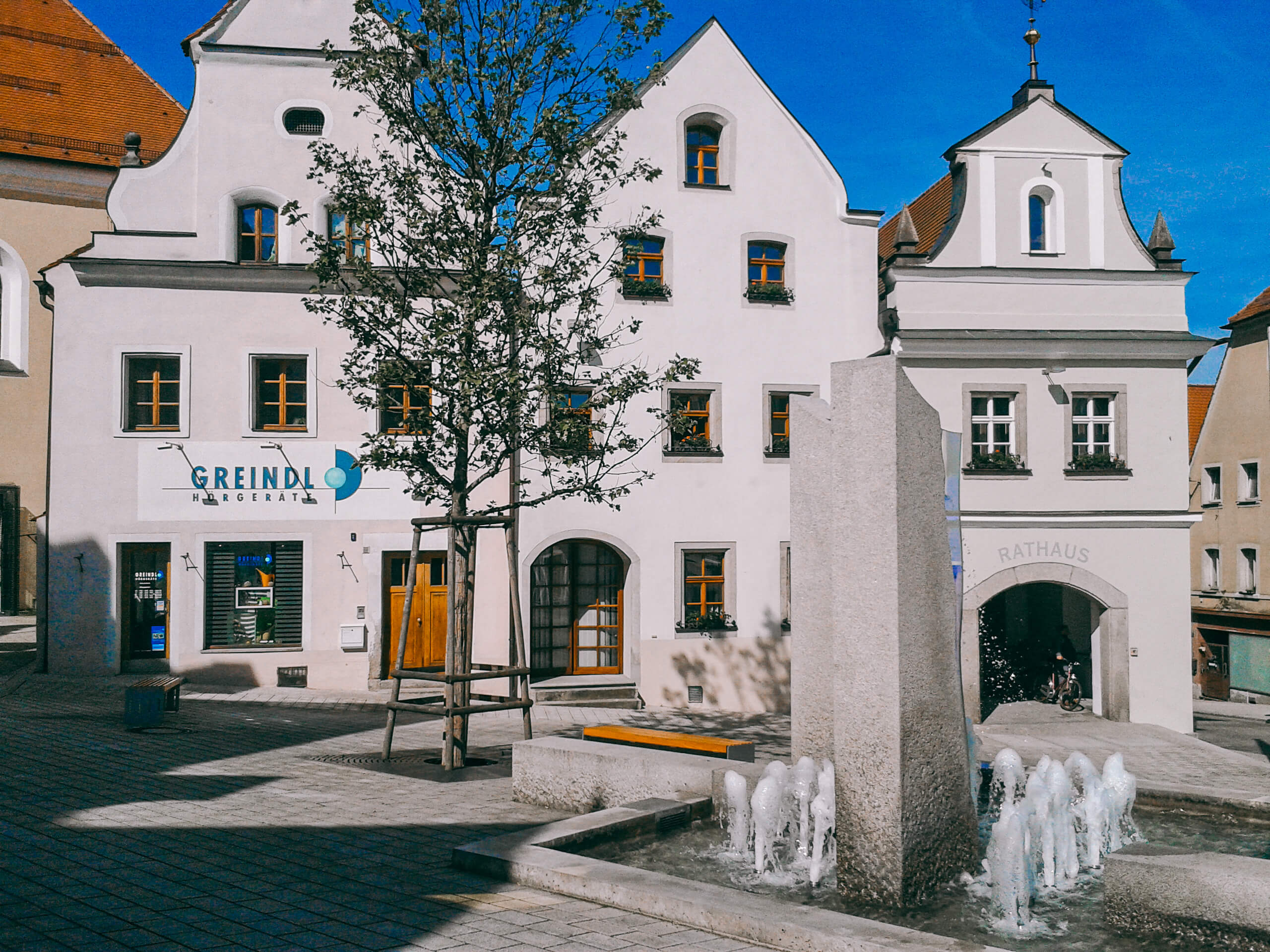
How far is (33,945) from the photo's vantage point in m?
5.53

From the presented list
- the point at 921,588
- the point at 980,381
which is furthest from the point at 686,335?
the point at 921,588

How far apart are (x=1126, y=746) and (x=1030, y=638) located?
6.91 m

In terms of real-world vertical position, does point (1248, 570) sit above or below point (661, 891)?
above

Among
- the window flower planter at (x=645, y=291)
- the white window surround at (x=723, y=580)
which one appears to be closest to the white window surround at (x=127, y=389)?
the window flower planter at (x=645, y=291)

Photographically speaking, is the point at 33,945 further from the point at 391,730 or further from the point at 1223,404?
the point at 1223,404

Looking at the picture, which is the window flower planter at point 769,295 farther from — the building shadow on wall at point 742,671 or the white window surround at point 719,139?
the building shadow on wall at point 742,671

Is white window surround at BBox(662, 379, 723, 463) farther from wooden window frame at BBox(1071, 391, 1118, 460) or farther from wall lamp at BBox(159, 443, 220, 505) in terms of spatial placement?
wall lamp at BBox(159, 443, 220, 505)

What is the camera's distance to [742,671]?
71.1 ft

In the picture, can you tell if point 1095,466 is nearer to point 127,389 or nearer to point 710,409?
point 710,409

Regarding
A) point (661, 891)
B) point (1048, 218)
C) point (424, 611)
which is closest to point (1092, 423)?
point (1048, 218)

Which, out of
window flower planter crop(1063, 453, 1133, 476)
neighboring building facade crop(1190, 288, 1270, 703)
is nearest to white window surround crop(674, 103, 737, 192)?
window flower planter crop(1063, 453, 1133, 476)

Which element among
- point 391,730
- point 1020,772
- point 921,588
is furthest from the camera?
point 391,730

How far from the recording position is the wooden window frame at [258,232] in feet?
66.8

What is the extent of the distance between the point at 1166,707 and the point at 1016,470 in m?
5.42
